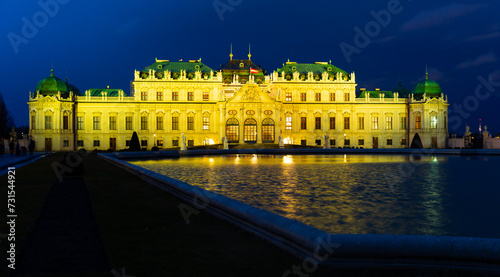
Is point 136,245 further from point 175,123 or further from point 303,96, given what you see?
point 303,96

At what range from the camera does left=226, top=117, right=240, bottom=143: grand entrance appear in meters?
70.6

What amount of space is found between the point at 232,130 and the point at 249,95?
6497mm

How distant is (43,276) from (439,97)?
79.5 metres

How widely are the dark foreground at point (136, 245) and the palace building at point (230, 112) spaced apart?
2361 inches

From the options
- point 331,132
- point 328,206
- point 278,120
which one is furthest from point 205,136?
point 328,206

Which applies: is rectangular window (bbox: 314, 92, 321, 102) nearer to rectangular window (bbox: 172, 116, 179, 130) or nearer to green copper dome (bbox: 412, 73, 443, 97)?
green copper dome (bbox: 412, 73, 443, 97)

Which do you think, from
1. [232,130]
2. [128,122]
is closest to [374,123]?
[232,130]

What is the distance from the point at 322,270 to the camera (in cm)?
552

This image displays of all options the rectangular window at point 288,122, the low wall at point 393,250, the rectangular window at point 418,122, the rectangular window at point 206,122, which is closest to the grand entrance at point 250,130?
the rectangular window at point 288,122

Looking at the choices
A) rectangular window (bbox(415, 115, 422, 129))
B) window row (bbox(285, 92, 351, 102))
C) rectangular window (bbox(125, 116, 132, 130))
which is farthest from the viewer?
rectangular window (bbox(415, 115, 422, 129))

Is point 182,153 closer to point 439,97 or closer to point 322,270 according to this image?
point 322,270

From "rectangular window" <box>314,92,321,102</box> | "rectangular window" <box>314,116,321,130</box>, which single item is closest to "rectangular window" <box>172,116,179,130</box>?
"rectangular window" <box>314,116,321,130</box>

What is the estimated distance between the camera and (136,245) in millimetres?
6609

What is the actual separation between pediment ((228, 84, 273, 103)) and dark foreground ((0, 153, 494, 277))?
5996 centimetres
